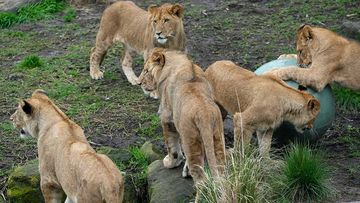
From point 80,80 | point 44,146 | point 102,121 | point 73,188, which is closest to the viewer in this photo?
point 73,188

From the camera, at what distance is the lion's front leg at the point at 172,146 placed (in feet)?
27.1

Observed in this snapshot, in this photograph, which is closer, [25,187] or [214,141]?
[214,141]

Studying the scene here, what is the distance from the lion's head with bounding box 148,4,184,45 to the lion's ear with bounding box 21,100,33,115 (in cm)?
326

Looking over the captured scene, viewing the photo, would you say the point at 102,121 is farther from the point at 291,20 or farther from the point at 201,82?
the point at 291,20

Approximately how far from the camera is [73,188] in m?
7.13

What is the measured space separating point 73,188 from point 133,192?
1.40 metres

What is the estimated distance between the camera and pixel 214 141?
7.61 m

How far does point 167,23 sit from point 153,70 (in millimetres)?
2246

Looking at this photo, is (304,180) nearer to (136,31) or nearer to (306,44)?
(306,44)

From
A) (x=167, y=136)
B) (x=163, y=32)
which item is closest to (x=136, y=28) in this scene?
(x=163, y=32)

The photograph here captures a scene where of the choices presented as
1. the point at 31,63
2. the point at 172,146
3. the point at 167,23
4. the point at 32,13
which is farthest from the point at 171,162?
the point at 32,13

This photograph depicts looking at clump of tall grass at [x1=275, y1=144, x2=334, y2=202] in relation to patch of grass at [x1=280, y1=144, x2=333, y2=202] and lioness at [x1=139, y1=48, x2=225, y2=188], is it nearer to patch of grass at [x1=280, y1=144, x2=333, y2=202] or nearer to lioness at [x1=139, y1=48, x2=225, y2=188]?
patch of grass at [x1=280, y1=144, x2=333, y2=202]

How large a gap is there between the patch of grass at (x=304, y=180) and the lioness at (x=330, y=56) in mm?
1731

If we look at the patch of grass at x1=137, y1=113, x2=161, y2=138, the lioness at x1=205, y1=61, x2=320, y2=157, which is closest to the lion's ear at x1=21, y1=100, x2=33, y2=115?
the lioness at x1=205, y1=61, x2=320, y2=157
